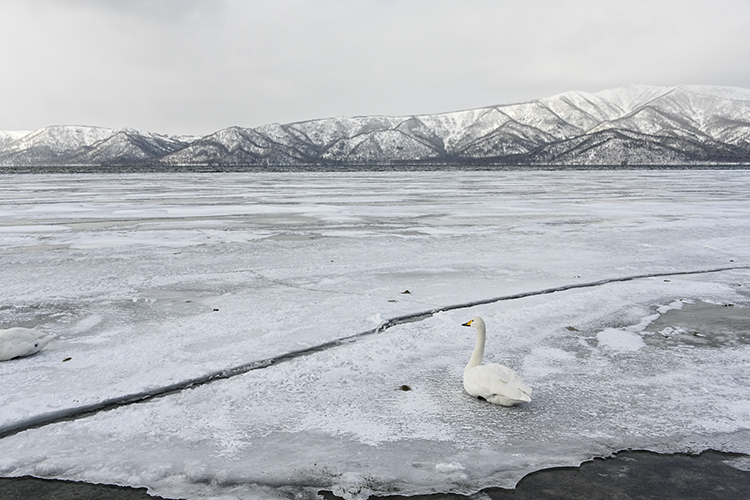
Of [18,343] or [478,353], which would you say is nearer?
[478,353]

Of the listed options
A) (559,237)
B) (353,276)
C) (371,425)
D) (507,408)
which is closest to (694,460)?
(507,408)

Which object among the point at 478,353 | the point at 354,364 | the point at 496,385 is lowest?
the point at 354,364

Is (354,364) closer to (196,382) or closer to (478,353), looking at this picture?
(478,353)

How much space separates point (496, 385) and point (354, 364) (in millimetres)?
1492

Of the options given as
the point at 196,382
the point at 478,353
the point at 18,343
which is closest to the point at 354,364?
the point at 478,353

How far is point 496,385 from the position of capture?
4277mm

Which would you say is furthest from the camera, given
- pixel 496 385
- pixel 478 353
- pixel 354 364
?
pixel 354 364

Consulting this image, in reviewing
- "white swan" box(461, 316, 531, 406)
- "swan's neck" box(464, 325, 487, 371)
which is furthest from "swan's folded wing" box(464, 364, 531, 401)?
"swan's neck" box(464, 325, 487, 371)

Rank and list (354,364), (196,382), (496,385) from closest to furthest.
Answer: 1. (496,385)
2. (196,382)
3. (354,364)

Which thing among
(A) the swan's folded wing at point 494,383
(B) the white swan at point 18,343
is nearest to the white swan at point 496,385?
(A) the swan's folded wing at point 494,383

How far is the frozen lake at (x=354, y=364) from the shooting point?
3.56 m

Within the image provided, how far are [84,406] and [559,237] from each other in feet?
38.6

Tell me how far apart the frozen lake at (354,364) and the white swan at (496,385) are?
103 mm

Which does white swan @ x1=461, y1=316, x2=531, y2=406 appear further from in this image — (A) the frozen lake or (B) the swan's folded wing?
(A) the frozen lake
